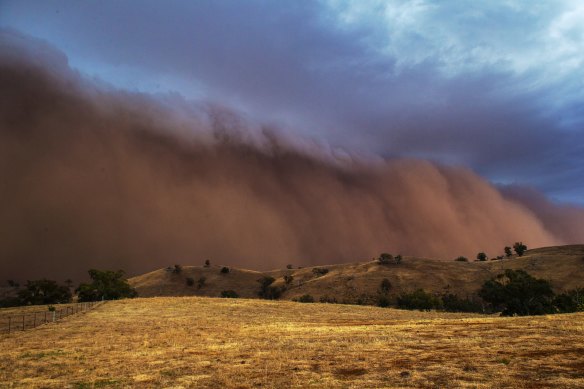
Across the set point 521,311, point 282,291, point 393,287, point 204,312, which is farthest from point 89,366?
point 282,291

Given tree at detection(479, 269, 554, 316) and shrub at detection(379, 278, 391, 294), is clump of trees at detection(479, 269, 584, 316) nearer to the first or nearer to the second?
tree at detection(479, 269, 554, 316)

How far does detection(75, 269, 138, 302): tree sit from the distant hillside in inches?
2095

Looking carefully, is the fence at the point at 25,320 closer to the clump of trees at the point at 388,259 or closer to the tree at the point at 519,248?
the clump of trees at the point at 388,259

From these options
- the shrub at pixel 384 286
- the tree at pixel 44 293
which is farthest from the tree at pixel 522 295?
the tree at pixel 44 293

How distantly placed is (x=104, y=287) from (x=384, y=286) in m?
91.7

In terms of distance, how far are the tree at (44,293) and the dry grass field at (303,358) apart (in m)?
97.2

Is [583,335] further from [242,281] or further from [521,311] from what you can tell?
[242,281]

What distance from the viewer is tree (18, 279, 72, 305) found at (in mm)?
123625

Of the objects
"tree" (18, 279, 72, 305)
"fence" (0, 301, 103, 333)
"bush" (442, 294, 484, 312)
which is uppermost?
"tree" (18, 279, 72, 305)

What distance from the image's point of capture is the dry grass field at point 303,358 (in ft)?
57.5

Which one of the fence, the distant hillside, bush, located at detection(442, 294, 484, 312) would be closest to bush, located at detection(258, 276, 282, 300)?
the distant hillside

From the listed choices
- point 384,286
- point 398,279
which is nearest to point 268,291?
point 384,286

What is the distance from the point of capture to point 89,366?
23438 millimetres

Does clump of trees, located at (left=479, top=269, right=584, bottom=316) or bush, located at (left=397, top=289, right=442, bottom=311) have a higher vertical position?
clump of trees, located at (left=479, top=269, right=584, bottom=316)
